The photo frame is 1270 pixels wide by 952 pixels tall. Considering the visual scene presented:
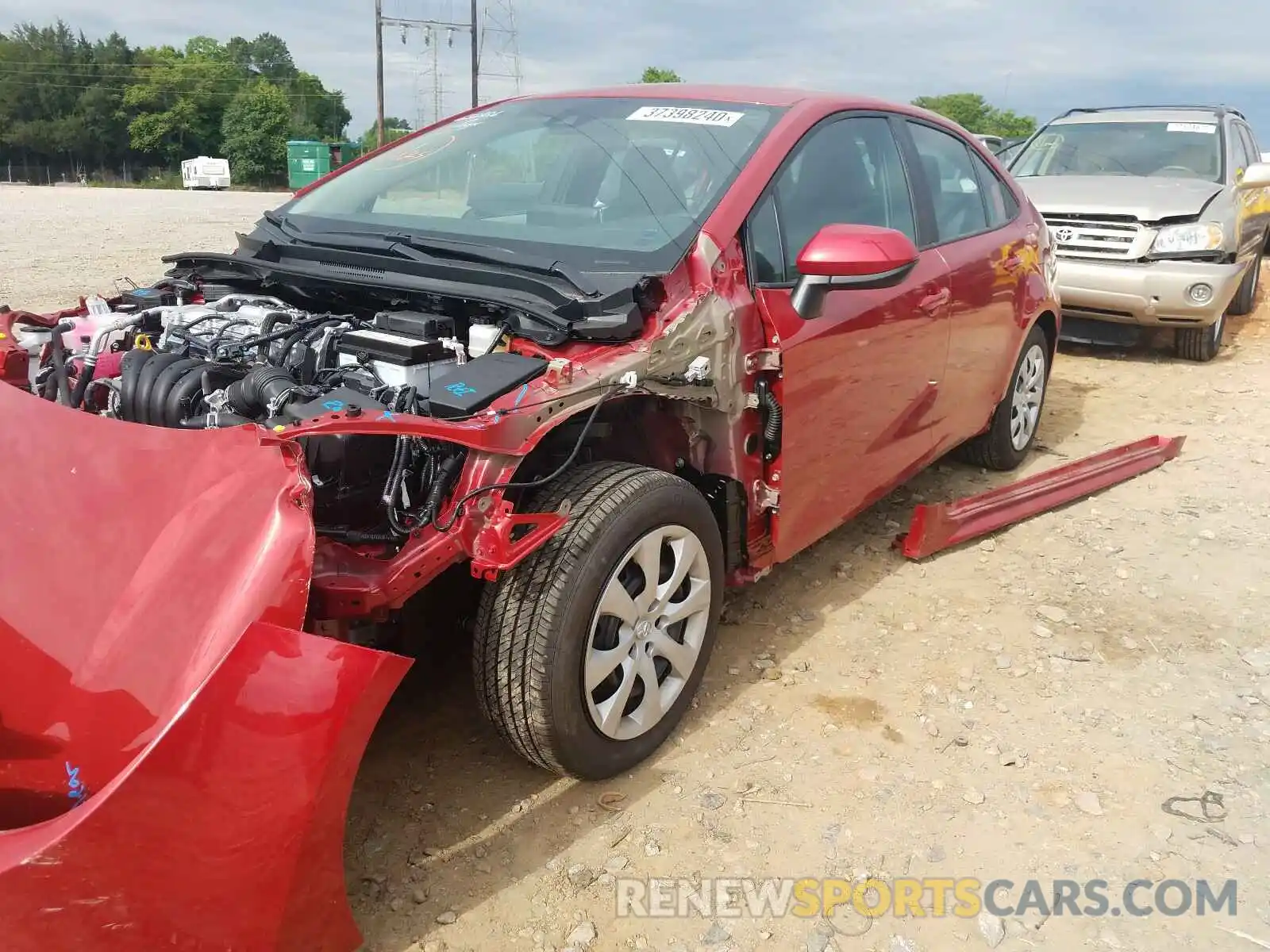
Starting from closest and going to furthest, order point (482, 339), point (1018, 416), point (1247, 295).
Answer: point (482, 339) → point (1018, 416) → point (1247, 295)

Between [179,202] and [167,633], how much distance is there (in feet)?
97.2

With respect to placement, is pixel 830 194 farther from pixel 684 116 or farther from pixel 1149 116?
pixel 1149 116

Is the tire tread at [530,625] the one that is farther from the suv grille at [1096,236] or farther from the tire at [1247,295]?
the tire at [1247,295]

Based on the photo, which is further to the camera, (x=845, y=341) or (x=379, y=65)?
(x=379, y=65)

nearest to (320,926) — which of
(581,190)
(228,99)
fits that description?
(581,190)

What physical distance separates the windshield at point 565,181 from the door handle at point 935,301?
2.92 ft

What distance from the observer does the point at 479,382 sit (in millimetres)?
2232

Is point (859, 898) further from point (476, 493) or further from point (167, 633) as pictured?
point (167, 633)

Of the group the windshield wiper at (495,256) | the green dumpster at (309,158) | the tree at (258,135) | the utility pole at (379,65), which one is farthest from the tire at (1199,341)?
the tree at (258,135)

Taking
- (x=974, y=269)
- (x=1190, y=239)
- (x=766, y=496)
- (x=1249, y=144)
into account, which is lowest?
(x=766, y=496)

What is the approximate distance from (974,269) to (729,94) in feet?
4.26

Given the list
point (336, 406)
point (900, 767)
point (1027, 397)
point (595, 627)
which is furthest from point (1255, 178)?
point (336, 406)

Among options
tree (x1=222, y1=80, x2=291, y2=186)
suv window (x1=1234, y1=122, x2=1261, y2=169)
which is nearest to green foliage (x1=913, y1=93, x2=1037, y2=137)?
tree (x1=222, y1=80, x2=291, y2=186)

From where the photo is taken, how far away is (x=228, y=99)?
8094 cm
